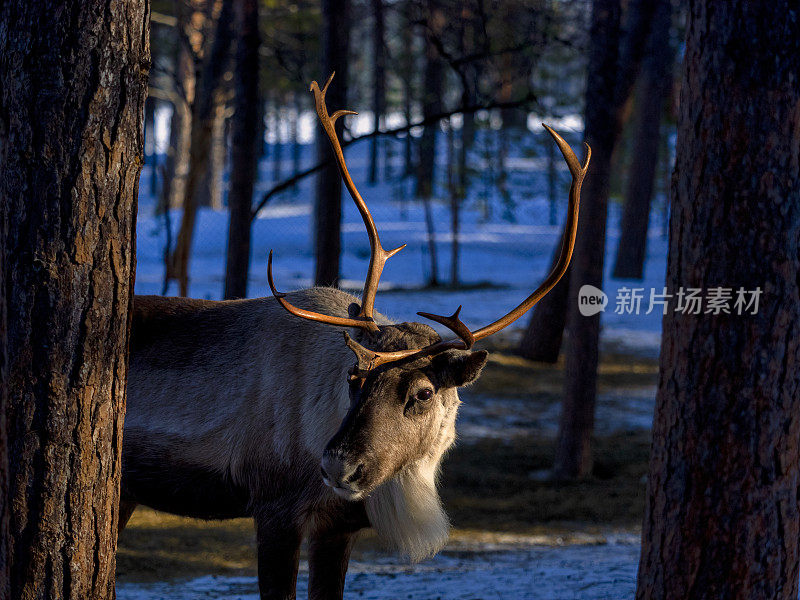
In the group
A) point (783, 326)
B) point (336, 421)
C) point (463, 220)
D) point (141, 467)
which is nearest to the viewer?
point (783, 326)

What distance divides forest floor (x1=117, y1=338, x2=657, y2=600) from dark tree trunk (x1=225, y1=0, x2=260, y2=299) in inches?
74.3

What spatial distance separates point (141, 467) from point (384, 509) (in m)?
1.10

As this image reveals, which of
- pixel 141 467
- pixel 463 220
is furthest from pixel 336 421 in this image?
pixel 463 220

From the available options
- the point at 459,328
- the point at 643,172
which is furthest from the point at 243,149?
the point at 643,172

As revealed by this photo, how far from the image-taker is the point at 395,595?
4.31 meters

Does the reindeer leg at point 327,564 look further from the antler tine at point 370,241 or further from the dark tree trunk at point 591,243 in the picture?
the dark tree trunk at point 591,243

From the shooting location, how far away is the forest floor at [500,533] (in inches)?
173

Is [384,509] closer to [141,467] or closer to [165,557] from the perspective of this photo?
[141,467]

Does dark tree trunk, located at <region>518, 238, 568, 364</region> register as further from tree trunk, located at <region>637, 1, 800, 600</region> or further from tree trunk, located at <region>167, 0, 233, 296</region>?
tree trunk, located at <region>637, 1, 800, 600</region>

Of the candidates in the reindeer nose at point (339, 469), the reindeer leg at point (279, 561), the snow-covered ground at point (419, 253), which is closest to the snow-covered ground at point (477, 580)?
the reindeer leg at point (279, 561)

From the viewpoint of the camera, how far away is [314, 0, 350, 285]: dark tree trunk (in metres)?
6.75

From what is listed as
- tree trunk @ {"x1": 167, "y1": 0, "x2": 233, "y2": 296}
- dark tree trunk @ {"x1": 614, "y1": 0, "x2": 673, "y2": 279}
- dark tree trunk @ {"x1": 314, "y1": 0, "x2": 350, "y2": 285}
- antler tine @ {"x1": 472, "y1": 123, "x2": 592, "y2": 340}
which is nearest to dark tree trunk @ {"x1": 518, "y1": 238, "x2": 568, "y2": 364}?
dark tree trunk @ {"x1": 314, "y1": 0, "x2": 350, "y2": 285}

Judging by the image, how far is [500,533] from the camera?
5.57 meters

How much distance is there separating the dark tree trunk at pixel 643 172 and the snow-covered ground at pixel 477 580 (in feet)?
35.6
